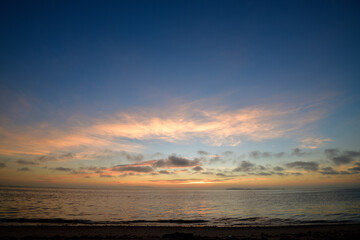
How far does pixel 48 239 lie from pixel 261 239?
24322 millimetres

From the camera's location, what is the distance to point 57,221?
125ft

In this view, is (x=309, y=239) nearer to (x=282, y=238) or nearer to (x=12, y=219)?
(x=282, y=238)

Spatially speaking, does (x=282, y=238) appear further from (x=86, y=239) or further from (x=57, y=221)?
(x=57, y=221)

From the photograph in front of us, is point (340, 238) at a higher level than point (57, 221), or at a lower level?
higher

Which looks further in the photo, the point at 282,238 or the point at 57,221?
the point at 57,221

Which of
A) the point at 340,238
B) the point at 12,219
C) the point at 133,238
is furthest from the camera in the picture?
the point at 12,219

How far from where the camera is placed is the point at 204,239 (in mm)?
23266

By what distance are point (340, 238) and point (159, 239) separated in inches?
800

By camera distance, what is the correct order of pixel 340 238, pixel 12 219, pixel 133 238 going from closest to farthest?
pixel 340 238
pixel 133 238
pixel 12 219

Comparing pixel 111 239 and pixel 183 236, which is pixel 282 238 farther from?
pixel 111 239

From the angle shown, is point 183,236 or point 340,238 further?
point 183,236

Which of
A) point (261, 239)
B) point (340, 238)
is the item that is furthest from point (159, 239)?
point (340, 238)

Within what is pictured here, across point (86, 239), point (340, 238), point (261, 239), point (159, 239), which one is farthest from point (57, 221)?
point (340, 238)

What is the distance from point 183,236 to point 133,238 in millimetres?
6028
